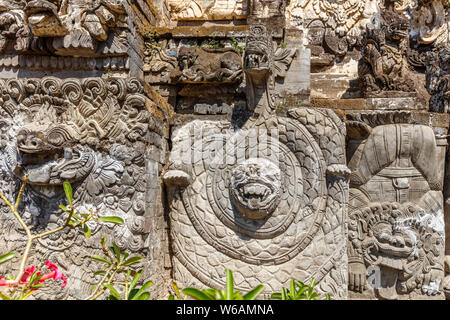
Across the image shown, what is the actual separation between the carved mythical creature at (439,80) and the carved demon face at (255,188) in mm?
3361

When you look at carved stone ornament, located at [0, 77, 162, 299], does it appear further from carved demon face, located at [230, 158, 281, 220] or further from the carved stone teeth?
carved demon face, located at [230, 158, 281, 220]

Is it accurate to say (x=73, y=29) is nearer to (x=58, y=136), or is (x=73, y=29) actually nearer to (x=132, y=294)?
(x=58, y=136)

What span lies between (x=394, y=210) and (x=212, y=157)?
260 cm

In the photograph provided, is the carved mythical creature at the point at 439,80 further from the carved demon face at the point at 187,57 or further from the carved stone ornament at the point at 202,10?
the carved demon face at the point at 187,57

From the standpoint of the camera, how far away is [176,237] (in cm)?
531

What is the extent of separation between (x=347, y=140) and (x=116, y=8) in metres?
3.61

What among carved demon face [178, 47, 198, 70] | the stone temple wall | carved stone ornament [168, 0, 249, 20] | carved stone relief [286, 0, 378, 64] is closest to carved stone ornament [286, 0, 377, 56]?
carved stone relief [286, 0, 378, 64]

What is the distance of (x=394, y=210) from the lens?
570 cm

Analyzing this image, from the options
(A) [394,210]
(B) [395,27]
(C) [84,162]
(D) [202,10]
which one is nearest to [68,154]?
(C) [84,162]

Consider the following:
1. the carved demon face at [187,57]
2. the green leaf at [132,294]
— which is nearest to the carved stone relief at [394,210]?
the carved demon face at [187,57]

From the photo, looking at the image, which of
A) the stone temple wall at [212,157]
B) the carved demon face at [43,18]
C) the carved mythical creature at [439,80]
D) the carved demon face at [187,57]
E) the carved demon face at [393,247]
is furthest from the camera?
the carved mythical creature at [439,80]

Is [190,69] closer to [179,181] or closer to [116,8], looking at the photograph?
[116,8]

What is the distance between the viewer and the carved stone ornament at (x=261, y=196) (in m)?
5.14

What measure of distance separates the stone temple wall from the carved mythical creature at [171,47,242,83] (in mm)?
21
